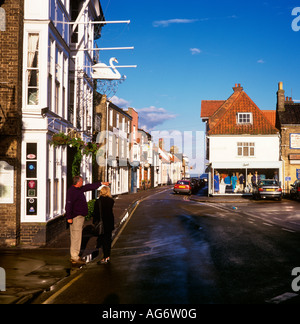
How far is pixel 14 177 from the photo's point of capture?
11.5 metres

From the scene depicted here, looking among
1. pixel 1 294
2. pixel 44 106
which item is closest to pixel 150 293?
pixel 1 294

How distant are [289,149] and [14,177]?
34547 millimetres

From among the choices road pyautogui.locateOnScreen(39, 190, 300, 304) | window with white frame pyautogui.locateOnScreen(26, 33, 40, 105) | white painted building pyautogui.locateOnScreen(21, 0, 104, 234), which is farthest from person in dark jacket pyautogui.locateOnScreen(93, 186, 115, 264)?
window with white frame pyautogui.locateOnScreen(26, 33, 40, 105)

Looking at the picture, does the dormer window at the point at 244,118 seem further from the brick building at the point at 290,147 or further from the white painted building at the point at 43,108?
the white painted building at the point at 43,108

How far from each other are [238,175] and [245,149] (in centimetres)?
285

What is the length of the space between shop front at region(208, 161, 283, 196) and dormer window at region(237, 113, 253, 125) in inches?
188

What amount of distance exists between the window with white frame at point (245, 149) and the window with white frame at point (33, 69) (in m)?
31.6

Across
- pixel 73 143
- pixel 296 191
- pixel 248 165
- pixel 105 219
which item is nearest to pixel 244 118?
pixel 248 165

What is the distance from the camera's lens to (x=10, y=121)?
11602mm

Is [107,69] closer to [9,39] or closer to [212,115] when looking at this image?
[9,39]

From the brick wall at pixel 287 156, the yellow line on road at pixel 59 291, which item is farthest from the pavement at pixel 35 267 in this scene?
the brick wall at pixel 287 156

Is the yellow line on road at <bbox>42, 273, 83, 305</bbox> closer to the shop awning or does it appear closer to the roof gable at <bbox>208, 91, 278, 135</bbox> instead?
the shop awning

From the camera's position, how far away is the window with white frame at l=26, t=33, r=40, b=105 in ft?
40.0

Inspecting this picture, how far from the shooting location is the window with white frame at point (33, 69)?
1220 centimetres
